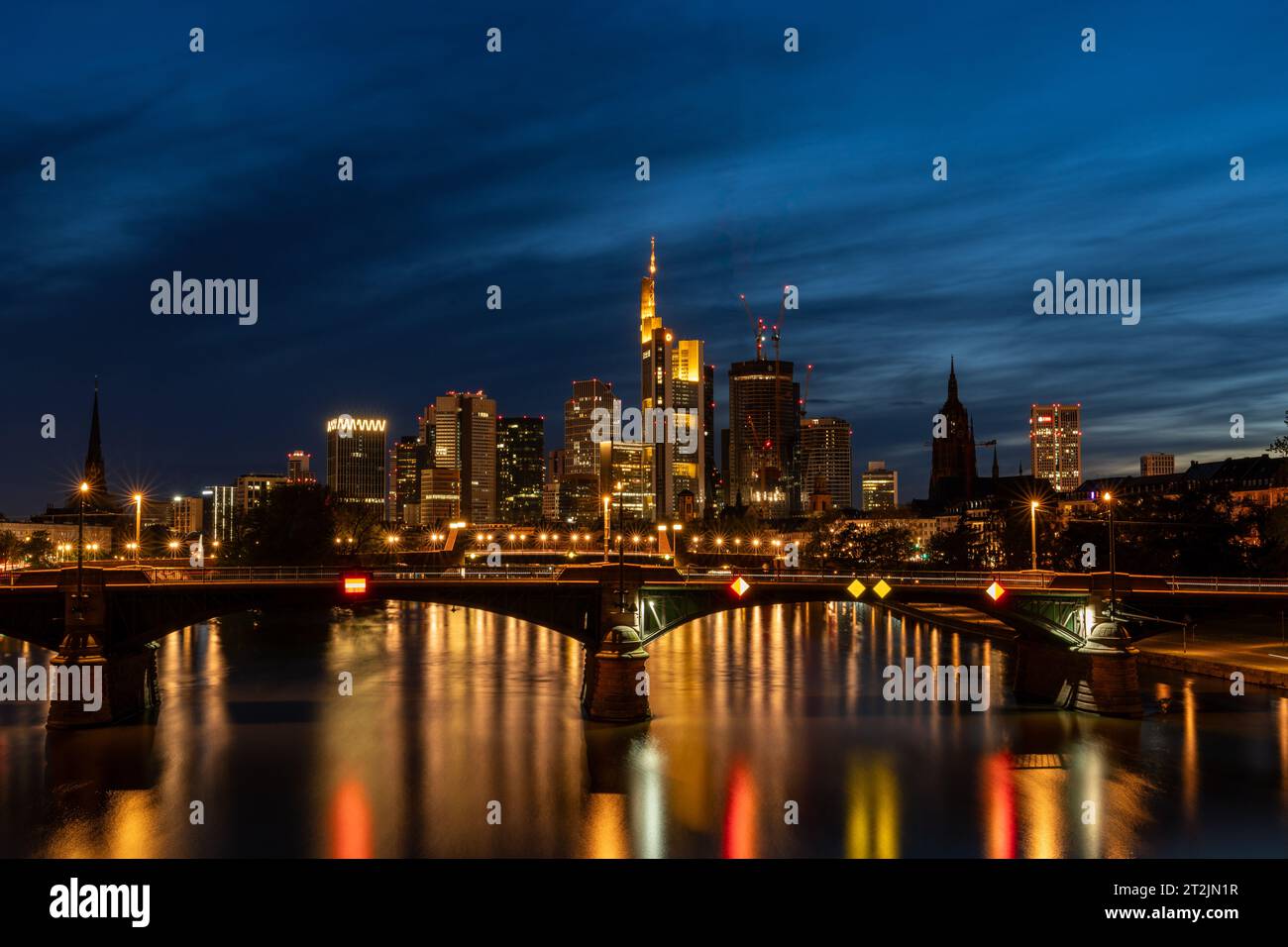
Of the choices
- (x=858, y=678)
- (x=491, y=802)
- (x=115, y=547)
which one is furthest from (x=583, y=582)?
(x=115, y=547)

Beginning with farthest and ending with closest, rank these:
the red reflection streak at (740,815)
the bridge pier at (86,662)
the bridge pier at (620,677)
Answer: the bridge pier at (620,677)
the bridge pier at (86,662)
the red reflection streak at (740,815)

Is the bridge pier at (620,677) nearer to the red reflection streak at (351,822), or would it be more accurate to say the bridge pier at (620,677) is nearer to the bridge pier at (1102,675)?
the red reflection streak at (351,822)

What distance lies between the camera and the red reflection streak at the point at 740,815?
132ft

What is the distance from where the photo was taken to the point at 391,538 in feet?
562

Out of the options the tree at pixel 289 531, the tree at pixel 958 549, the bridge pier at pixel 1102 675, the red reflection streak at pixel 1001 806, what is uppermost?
the tree at pixel 289 531

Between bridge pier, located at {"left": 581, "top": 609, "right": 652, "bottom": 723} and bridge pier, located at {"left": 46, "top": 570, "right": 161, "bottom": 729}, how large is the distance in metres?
26.3

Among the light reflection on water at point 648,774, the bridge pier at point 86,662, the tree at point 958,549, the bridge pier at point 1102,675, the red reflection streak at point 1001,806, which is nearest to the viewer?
the red reflection streak at point 1001,806

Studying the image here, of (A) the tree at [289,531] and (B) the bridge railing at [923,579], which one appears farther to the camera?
(A) the tree at [289,531]

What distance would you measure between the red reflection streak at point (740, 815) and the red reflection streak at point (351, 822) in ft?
43.9

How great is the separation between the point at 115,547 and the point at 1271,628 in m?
168

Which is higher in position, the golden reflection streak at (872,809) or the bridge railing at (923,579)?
the bridge railing at (923,579)

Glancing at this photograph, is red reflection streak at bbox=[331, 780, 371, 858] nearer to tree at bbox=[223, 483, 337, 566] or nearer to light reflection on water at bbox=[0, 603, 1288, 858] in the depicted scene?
light reflection on water at bbox=[0, 603, 1288, 858]

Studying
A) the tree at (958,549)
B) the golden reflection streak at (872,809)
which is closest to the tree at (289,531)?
the tree at (958,549)
